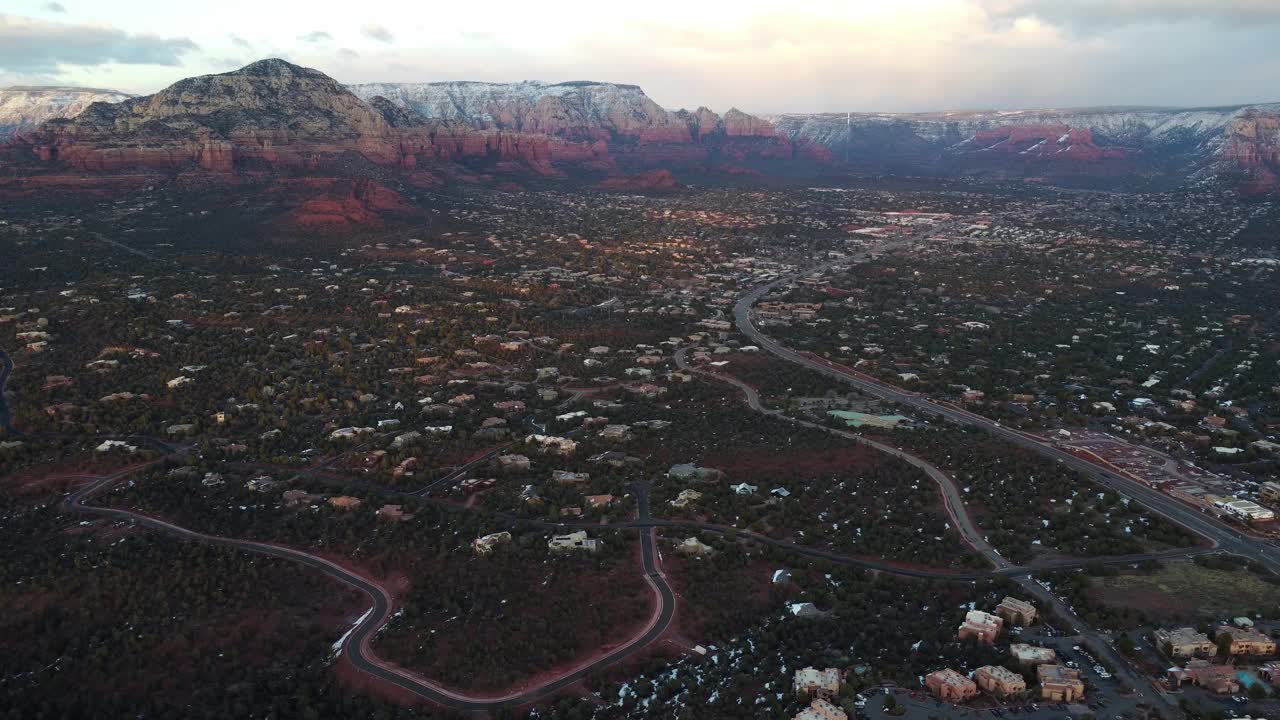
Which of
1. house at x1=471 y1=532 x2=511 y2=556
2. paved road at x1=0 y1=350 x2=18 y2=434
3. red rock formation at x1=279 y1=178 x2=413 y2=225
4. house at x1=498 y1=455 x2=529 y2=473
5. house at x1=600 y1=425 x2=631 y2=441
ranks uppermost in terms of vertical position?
red rock formation at x1=279 y1=178 x2=413 y2=225

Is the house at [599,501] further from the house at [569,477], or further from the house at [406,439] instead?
the house at [406,439]

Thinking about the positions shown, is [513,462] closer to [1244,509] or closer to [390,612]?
[390,612]

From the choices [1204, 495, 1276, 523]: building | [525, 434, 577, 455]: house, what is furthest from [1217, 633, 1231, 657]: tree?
[525, 434, 577, 455]: house

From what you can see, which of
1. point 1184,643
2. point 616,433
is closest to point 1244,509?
point 1184,643

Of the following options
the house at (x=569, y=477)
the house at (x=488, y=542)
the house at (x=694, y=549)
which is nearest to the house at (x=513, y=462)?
the house at (x=569, y=477)

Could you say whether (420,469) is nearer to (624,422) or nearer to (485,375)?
(624,422)

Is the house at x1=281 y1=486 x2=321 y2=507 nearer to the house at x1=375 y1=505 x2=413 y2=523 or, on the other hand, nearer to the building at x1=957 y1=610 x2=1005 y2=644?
the house at x1=375 y1=505 x2=413 y2=523
